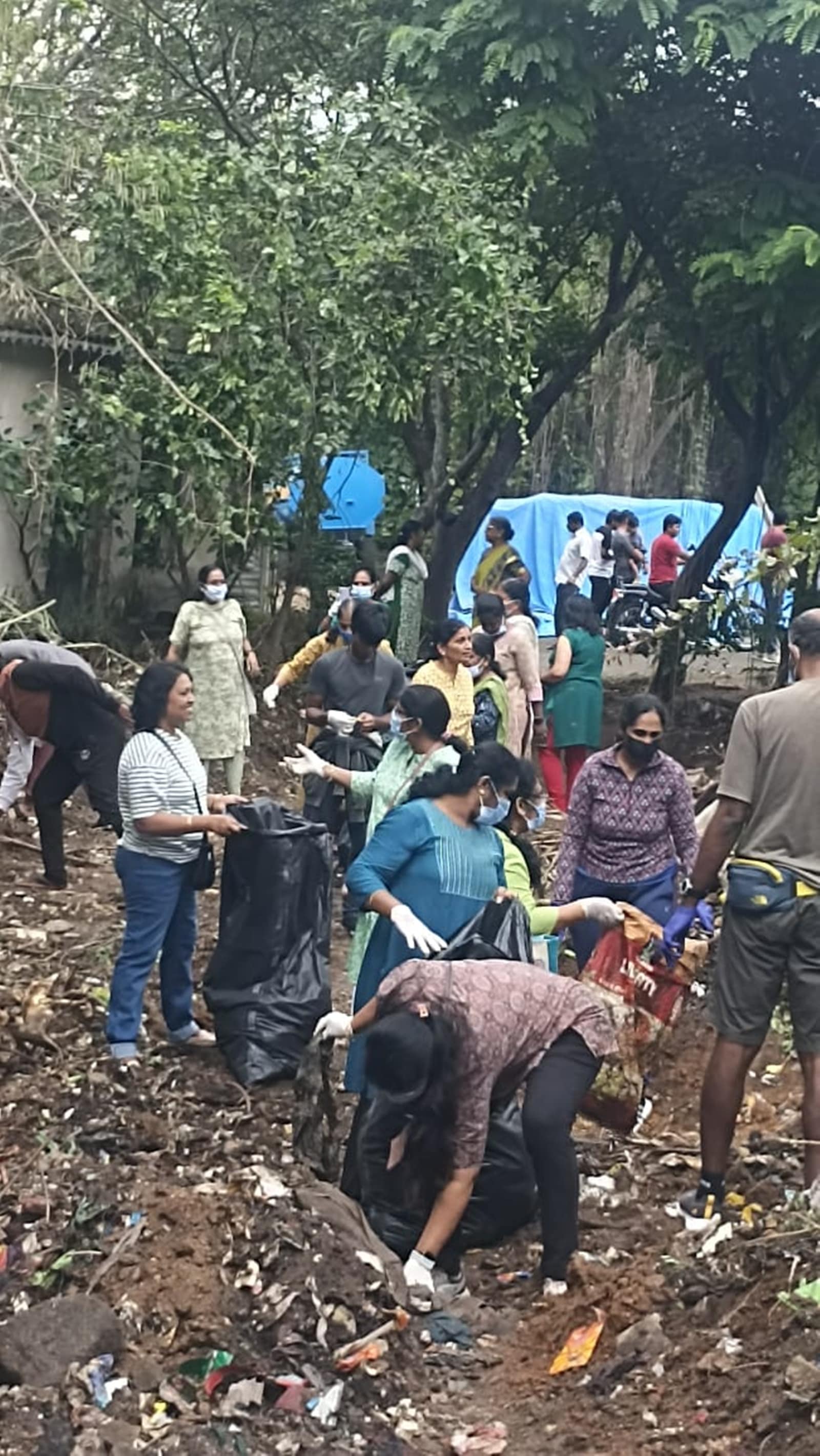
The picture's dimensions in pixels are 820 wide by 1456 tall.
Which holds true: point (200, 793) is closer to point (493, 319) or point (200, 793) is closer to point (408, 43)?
point (493, 319)

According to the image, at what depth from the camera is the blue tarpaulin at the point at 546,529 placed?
24.4m

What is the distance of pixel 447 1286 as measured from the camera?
5082mm

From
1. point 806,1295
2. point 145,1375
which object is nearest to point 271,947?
point 145,1375

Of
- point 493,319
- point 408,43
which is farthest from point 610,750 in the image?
point 408,43

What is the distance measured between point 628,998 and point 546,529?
18.8 meters

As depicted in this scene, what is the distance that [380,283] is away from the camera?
43.0 ft

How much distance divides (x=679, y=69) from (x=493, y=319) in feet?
9.62

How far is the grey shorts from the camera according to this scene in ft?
17.1

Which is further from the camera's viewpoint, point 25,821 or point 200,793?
point 25,821

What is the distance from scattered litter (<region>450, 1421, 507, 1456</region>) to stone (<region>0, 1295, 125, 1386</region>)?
0.86 metres

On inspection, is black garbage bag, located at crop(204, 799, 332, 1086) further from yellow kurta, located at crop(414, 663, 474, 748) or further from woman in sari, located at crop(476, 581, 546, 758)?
woman in sari, located at crop(476, 581, 546, 758)

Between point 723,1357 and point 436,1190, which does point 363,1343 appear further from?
point 723,1357

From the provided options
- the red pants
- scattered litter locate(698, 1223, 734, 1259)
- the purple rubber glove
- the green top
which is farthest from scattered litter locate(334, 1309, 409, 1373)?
the red pants

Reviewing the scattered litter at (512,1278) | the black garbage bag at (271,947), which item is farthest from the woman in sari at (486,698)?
the scattered litter at (512,1278)
